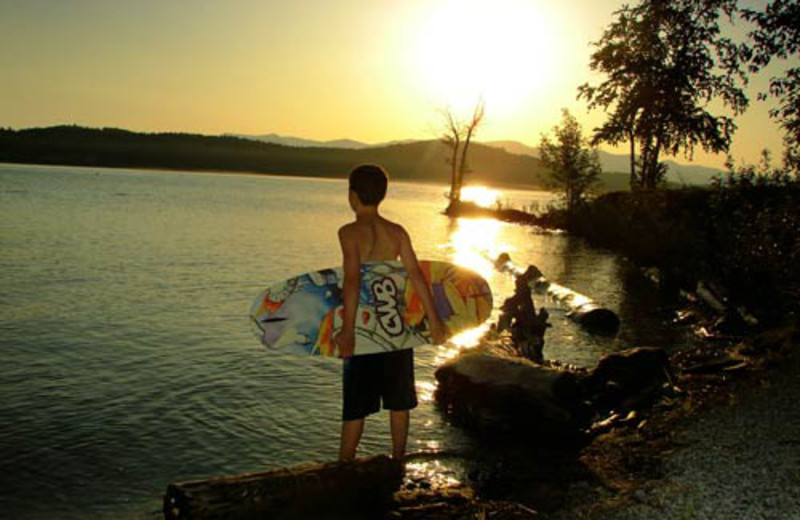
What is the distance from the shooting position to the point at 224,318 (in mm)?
15898

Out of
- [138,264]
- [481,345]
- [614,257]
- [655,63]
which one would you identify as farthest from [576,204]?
[481,345]

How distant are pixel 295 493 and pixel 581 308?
1308 cm

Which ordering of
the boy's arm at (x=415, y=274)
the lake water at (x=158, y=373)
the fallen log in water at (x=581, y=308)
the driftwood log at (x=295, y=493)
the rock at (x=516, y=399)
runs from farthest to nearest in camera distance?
the fallen log in water at (x=581, y=308) → the rock at (x=516, y=399) → the lake water at (x=158, y=373) → the boy's arm at (x=415, y=274) → the driftwood log at (x=295, y=493)

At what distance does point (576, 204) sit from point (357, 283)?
151ft

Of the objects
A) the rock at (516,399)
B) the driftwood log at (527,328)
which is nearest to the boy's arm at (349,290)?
the rock at (516,399)

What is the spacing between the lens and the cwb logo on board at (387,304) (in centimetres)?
633

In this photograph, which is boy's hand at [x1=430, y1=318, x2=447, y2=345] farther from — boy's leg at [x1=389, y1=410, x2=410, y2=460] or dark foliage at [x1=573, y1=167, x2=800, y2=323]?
dark foliage at [x1=573, y1=167, x2=800, y2=323]

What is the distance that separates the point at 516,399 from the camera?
8719mm

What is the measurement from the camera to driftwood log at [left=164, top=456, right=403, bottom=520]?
504cm

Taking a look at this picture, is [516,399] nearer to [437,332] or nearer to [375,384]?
[437,332]

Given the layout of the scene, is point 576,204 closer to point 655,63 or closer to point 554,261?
point 655,63

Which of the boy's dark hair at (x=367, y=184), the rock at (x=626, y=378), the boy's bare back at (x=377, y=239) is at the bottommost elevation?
the rock at (x=626, y=378)

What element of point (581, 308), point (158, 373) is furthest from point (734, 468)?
point (581, 308)

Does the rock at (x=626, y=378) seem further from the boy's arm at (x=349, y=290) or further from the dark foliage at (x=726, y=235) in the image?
the boy's arm at (x=349, y=290)
